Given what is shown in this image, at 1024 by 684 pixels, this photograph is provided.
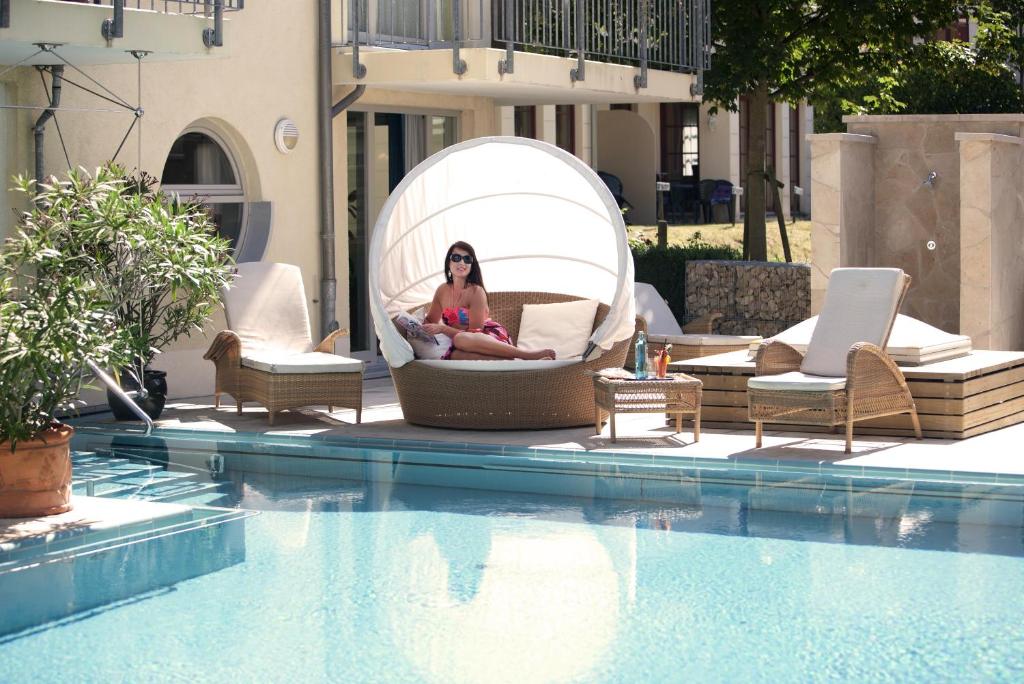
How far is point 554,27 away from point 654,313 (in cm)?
317

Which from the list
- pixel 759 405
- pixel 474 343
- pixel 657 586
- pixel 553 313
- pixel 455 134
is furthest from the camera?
pixel 455 134

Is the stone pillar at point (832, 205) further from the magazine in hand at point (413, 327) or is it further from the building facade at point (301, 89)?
the magazine in hand at point (413, 327)

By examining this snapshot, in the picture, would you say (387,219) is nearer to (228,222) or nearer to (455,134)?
(228,222)

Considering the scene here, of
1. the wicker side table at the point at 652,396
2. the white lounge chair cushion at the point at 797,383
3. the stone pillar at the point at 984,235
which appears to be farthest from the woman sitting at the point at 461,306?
the stone pillar at the point at 984,235

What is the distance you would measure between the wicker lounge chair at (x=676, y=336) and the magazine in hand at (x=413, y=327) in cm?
241

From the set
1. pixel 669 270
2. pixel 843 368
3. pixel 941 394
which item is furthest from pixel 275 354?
pixel 669 270

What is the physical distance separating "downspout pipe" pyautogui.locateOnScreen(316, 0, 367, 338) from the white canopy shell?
5.79 ft

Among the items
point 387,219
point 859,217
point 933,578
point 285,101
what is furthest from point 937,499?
point 285,101

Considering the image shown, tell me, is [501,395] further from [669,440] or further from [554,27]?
[554,27]

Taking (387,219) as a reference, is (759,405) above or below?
below

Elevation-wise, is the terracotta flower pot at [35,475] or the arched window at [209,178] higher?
the arched window at [209,178]

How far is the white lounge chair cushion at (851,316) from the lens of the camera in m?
10.3

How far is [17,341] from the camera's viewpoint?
24.4 feet

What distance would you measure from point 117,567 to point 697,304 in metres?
10.3
